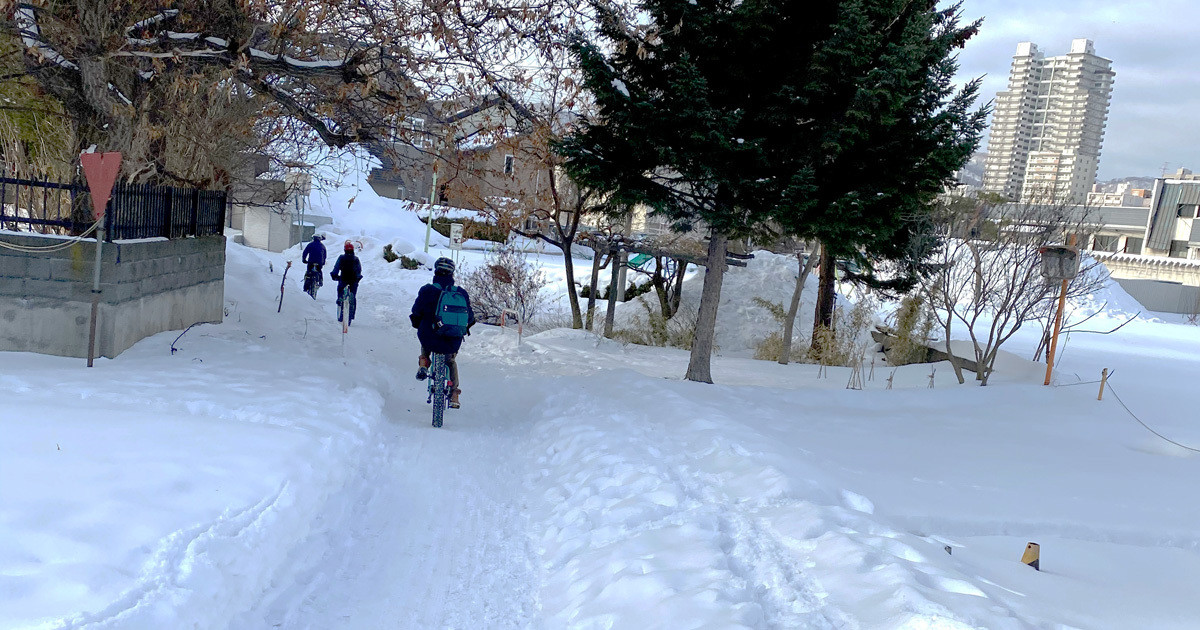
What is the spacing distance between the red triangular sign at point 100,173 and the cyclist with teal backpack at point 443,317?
3311mm

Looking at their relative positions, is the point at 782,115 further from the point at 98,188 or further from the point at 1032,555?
the point at 98,188

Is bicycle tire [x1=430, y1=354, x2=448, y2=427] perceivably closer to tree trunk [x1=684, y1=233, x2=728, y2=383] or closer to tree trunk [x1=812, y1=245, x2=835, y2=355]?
tree trunk [x1=684, y1=233, x2=728, y2=383]

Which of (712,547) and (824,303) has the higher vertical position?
(824,303)

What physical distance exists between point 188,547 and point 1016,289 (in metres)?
12.9

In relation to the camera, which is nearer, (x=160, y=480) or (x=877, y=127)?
(x=160, y=480)

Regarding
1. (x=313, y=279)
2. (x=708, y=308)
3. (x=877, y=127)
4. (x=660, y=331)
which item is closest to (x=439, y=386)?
(x=708, y=308)

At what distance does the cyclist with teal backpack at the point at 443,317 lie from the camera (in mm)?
8914

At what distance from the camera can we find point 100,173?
27.2 feet

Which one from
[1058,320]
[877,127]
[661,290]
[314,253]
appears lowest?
[661,290]

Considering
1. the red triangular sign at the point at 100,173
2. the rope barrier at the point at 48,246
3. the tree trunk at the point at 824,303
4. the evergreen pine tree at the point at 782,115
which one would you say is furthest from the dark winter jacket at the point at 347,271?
the tree trunk at the point at 824,303

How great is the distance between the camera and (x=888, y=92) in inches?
382

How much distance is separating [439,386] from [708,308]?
536cm

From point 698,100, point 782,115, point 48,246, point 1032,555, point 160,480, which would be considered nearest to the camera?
point 160,480

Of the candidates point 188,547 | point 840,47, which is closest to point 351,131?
point 840,47
